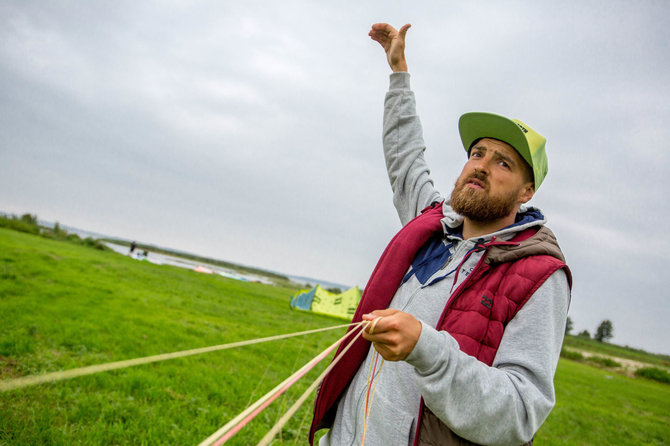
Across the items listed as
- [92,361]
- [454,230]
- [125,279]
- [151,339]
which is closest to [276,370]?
[151,339]

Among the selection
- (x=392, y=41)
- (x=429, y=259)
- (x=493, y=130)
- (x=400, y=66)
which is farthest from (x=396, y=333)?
(x=392, y=41)

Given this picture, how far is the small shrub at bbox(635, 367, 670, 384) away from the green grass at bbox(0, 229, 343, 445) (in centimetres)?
3166

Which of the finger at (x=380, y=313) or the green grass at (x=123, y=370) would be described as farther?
the green grass at (x=123, y=370)

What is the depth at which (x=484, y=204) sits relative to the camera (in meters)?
1.61

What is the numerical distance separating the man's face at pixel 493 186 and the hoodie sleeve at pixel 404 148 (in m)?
0.52

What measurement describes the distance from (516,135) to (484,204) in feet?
1.16

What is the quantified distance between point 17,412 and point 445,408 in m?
3.83

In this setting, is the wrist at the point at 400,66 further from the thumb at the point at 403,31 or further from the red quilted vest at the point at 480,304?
the red quilted vest at the point at 480,304

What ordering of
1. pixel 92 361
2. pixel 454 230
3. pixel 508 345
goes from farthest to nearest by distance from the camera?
pixel 92 361, pixel 454 230, pixel 508 345

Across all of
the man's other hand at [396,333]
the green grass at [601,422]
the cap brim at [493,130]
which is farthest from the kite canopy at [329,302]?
the man's other hand at [396,333]

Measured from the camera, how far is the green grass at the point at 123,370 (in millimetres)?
3207

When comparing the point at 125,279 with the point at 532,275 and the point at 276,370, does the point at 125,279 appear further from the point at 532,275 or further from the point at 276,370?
the point at 532,275

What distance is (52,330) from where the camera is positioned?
17.4 feet

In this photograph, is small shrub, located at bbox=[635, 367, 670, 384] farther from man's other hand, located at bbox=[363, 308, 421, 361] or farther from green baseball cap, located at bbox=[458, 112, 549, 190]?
man's other hand, located at bbox=[363, 308, 421, 361]
